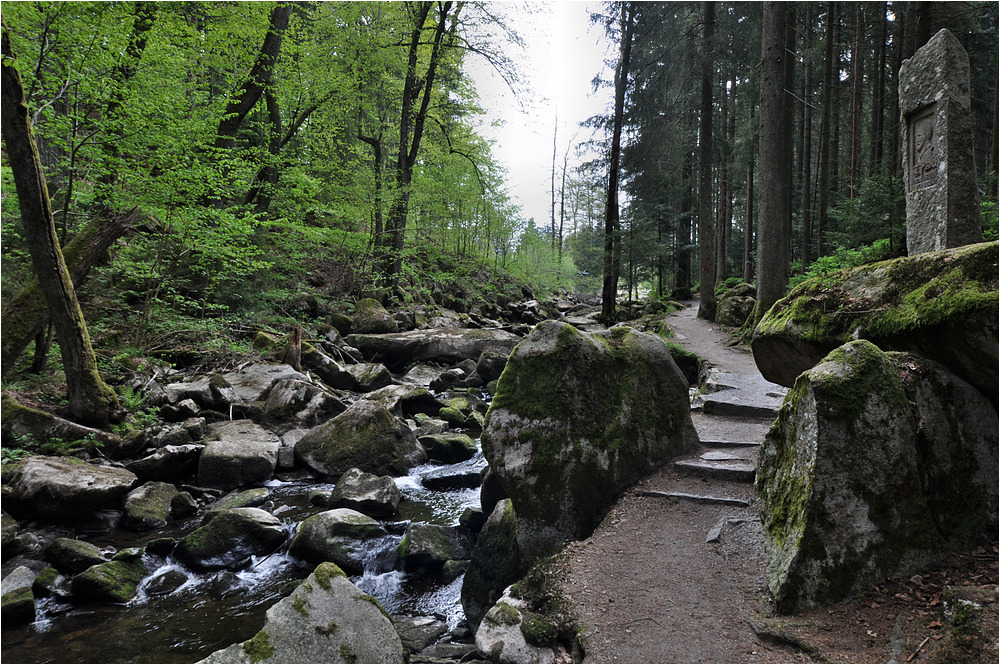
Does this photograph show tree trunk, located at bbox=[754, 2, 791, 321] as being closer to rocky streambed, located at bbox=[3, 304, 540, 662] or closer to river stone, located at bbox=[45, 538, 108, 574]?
rocky streambed, located at bbox=[3, 304, 540, 662]

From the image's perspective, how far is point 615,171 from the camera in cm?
1920

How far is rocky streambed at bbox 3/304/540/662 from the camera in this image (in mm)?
4520

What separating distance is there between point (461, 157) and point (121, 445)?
19.1 meters

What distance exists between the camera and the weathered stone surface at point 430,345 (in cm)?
1492

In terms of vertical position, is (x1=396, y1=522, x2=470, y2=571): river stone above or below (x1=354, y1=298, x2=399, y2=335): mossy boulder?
below

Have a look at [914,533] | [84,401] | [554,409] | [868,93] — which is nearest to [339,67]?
[84,401]

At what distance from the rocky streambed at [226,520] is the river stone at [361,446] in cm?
2

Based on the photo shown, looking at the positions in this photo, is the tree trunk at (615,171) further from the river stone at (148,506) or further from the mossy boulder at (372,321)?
the river stone at (148,506)

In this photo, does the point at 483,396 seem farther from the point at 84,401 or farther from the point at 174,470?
the point at 84,401

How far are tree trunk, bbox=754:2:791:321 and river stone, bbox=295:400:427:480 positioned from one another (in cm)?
855

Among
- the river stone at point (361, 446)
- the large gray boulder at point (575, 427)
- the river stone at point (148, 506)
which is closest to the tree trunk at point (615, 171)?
the river stone at point (361, 446)

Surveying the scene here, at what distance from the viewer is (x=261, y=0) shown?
41.7 feet

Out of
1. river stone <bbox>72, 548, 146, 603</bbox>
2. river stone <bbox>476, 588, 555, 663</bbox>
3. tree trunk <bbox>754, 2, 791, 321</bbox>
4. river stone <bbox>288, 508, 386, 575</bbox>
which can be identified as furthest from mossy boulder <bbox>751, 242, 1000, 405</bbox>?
river stone <bbox>72, 548, 146, 603</bbox>

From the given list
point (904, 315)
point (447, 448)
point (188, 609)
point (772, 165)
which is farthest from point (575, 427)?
point (772, 165)
